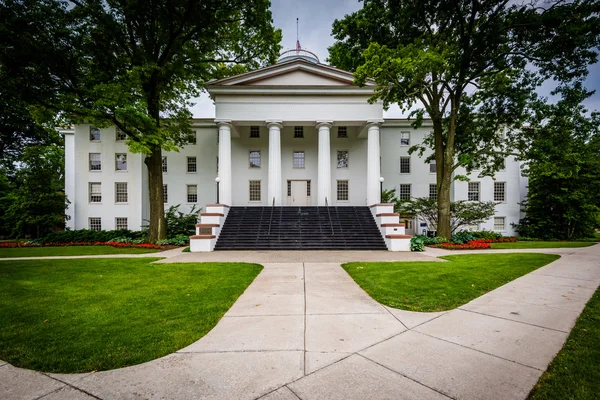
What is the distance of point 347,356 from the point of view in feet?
9.84

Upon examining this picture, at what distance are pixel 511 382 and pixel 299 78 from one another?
20871 millimetres

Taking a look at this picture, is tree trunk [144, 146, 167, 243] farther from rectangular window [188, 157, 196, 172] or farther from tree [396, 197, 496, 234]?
tree [396, 197, 496, 234]

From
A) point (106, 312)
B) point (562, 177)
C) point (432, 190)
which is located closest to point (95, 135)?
point (106, 312)

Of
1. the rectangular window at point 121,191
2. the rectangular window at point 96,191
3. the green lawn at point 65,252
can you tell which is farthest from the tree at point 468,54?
the rectangular window at point 96,191

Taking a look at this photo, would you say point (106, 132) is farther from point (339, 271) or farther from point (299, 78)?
point (339, 271)

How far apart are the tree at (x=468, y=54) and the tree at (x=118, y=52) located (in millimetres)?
7416

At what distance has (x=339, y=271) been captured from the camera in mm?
8008

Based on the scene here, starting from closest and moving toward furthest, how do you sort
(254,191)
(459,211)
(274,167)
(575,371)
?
(575,371) → (274,167) → (459,211) → (254,191)

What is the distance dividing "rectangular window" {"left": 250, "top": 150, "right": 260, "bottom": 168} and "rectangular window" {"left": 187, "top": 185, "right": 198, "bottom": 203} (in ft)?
20.3

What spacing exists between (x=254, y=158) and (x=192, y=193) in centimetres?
719

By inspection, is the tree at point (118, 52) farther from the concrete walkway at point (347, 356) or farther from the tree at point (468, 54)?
the concrete walkway at point (347, 356)

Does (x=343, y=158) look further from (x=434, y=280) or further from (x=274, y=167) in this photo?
(x=434, y=280)

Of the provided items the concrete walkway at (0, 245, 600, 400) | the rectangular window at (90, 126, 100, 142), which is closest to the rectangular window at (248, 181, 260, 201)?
the rectangular window at (90, 126, 100, 142)

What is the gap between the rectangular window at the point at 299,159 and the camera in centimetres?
→ 2391
